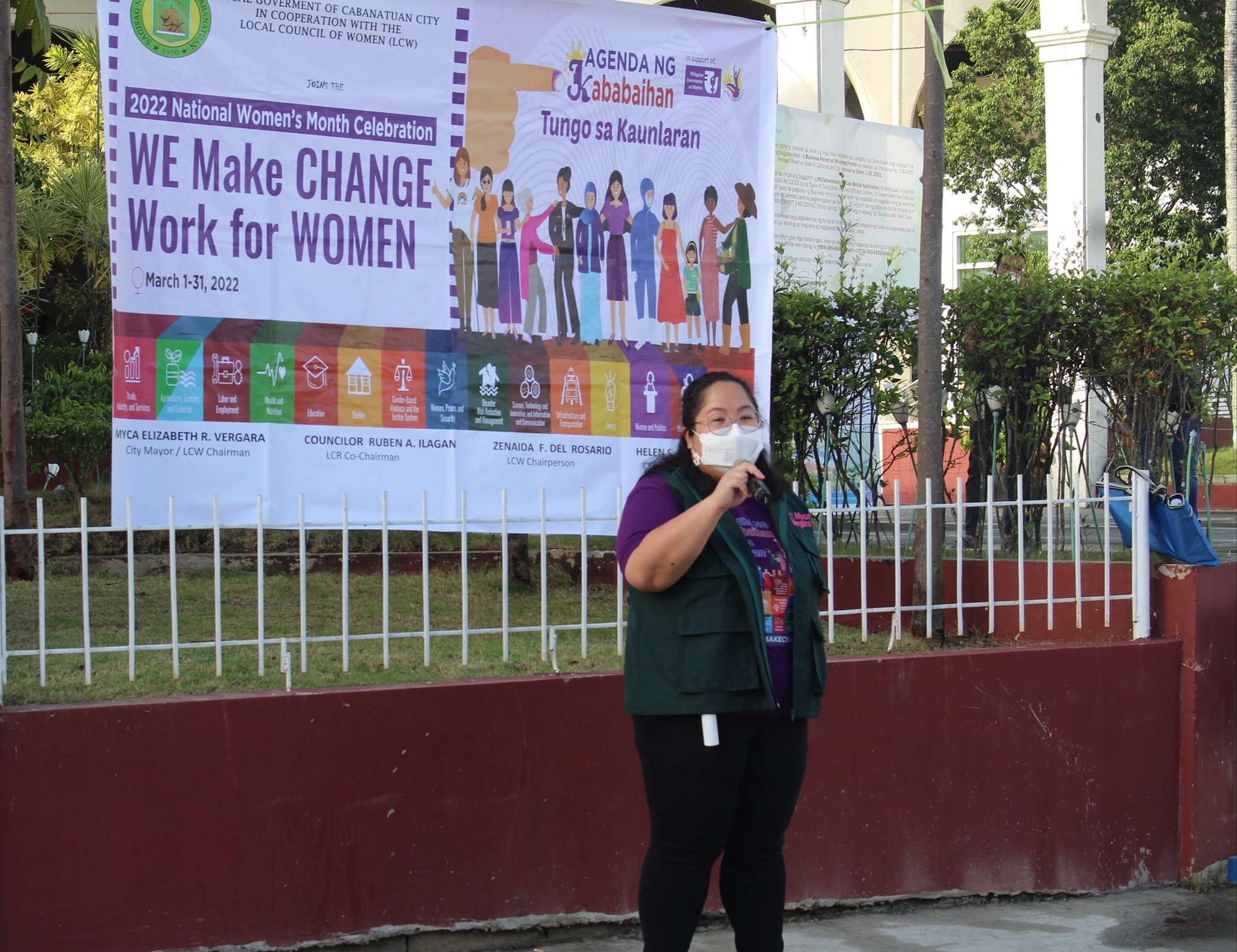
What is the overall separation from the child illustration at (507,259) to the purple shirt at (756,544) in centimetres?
225

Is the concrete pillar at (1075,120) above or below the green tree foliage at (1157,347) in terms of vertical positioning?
above

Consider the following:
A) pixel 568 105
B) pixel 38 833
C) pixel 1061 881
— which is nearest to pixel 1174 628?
pixel 1061 881

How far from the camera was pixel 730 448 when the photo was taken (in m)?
2.95

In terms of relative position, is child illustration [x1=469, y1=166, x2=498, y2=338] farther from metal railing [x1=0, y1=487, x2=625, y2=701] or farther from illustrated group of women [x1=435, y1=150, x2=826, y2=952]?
illustrated group of women [x1=435, y1=150, x2=826, y2=952]

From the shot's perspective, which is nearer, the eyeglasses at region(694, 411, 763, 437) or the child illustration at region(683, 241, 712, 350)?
the eyeglasses at region(694, 411, 763, 437)

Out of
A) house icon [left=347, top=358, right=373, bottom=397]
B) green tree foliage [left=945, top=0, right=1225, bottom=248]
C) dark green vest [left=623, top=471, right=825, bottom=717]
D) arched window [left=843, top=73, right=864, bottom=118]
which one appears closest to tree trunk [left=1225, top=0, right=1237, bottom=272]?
green tree foliage [left=945, top=0, right=1225, bottom=248]

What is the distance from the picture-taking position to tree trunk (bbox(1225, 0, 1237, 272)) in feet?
50.6

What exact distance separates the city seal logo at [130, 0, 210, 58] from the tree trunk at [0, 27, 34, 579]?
1192 millimetres

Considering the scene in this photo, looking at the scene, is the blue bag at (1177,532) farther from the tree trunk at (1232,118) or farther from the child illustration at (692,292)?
the tree trunk at (1232,118)

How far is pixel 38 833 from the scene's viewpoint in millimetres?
3508

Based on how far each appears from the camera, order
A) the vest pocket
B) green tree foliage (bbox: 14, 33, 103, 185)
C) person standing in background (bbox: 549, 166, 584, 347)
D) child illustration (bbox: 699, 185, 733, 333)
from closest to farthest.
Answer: the vest pocket
person standing in background (bbox: 549, 166, 584, 347)
child illustration (bbox: 699, 185, 733, 333)
green tree foliage (bbox: 14, 33, 103, 185)

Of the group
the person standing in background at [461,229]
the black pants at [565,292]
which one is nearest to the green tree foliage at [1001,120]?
the black pants at [565,292]

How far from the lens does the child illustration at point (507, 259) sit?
5145 millimetres

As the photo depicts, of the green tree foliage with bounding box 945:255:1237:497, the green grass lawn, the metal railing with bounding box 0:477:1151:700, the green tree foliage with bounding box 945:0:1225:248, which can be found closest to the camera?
the metal railing with bounding box 0:477:1151:700
